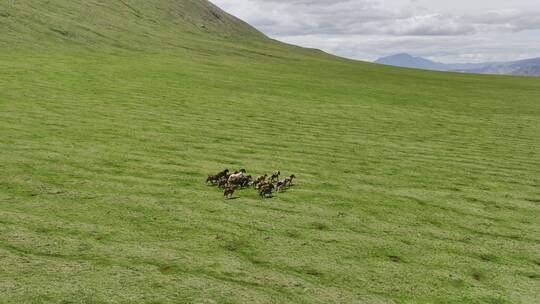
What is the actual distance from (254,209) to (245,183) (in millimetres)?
2008

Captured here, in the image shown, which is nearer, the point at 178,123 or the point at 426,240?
the point at 426,240

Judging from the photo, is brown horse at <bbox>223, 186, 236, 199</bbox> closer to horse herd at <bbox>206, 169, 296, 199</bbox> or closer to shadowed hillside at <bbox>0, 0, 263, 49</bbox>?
horse herd at <bbox>206, 169, 296, 199</bbox>

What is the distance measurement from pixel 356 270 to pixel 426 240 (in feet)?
8.35

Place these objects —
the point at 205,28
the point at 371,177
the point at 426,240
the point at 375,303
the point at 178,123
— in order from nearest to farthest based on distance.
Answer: the point at 375,303 → the point at 426,240 → the point at 371,177 → the point at 178,123 → the point at 205,28

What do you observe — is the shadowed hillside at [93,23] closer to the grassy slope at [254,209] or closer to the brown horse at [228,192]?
the grassy slope at [254,209]

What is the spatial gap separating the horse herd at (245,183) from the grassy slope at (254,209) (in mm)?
374

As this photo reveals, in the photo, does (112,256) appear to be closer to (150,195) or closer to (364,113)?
(150,195)

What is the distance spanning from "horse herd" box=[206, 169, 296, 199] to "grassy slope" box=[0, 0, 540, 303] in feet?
1.23

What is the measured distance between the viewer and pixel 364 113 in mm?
37094

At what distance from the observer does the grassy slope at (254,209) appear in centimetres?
887

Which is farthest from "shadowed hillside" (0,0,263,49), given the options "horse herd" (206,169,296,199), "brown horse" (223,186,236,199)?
"brown horse" (223,186,236,199)

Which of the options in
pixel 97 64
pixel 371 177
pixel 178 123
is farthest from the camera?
pixel 97 64

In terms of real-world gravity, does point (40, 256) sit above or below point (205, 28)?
below

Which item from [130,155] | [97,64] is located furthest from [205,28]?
[130,155]
